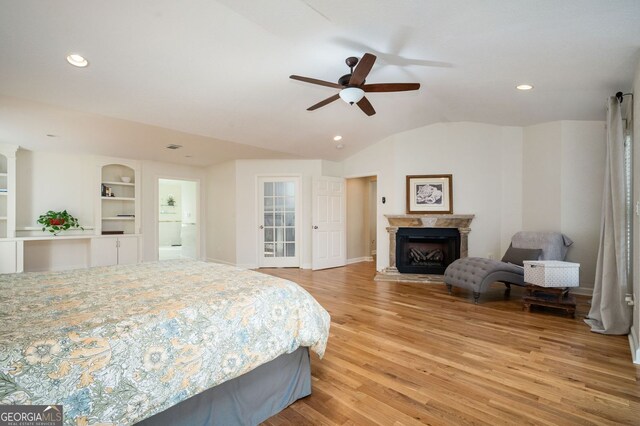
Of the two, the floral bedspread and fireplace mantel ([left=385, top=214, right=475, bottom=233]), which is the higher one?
fireplace mantel ([left=385, top=214, right=475, bottom=233])

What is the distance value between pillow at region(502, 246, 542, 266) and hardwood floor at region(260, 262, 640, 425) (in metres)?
0.80

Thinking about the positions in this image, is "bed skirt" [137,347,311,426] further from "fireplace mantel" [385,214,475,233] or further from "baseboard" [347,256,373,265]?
"baseboard" [347,256,373,265]

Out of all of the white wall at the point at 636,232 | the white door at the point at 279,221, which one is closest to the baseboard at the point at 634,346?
the white wall at the point at 636,232

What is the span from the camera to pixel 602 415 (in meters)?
1.71

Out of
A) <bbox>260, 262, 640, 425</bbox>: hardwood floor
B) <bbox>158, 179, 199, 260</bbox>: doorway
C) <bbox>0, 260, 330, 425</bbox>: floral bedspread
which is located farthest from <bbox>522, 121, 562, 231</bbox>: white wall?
<bbox>158, 179, 199, 260</bbox>: doorway

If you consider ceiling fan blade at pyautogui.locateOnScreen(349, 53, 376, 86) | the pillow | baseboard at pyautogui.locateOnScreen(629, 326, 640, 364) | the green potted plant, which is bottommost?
baseboard at pyautogui.locateOnScreen(629, 326, 640, 364)

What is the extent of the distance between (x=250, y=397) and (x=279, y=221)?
16.5 ft

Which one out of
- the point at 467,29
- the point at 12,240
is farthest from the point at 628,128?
the point at 12,240

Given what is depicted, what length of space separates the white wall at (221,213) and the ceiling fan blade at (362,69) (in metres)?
4.54

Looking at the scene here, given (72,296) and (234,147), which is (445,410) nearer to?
(72,296)

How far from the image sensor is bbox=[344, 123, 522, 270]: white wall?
5.07m

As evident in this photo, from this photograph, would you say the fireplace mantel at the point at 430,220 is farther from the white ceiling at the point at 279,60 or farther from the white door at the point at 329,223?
the white ceiling at the point at 279,60

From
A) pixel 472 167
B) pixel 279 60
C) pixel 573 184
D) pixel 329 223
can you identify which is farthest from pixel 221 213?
pixel 573 184

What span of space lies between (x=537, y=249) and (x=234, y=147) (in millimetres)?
5095
